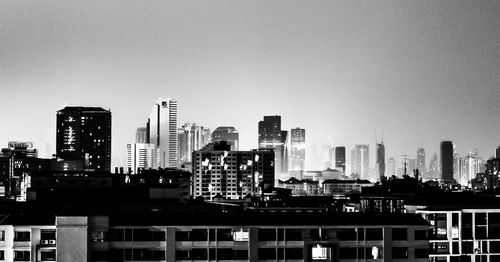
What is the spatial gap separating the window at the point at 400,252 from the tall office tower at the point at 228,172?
307 feet

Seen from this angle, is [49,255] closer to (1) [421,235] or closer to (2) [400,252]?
(2) [400,252]

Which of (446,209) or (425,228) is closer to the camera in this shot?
(425,228)

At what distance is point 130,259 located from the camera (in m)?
28.9

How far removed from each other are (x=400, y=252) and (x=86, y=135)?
429 feet

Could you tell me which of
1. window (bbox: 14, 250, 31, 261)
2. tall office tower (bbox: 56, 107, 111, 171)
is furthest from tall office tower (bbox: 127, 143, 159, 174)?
window (bbox: 14, 250, 31, 261)

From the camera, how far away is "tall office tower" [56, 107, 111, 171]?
154 meters

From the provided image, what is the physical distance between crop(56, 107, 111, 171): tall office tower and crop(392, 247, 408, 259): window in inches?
4811

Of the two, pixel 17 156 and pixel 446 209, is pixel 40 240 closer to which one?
pixel 446 209

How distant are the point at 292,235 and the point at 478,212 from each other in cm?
1612

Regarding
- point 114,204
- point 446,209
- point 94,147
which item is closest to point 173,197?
point 114,204

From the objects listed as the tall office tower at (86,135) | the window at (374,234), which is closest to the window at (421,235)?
the window at (374,234)

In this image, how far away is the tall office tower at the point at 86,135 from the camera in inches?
6043

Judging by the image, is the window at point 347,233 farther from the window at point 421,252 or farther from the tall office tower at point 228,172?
the tall office tower at point 228,172

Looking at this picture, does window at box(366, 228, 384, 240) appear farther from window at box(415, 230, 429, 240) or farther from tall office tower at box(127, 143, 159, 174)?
tall office tower at box(127, 143, 159, 174)
